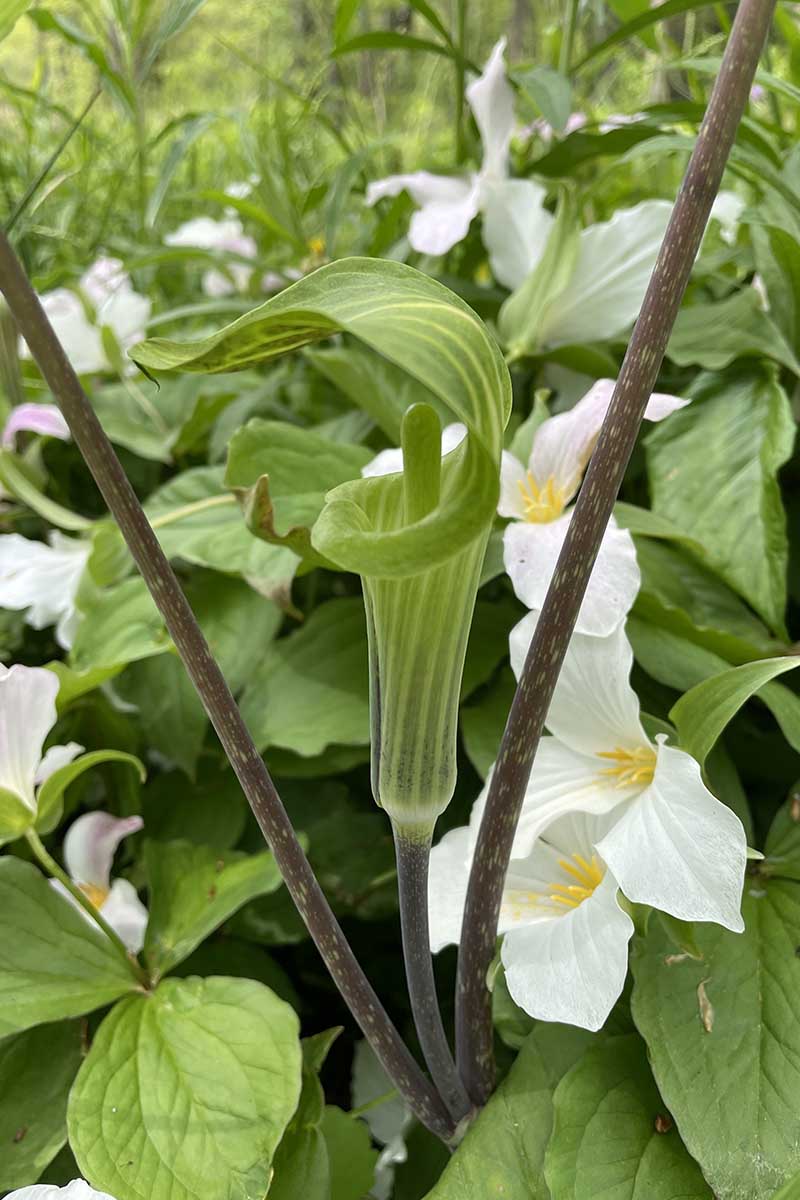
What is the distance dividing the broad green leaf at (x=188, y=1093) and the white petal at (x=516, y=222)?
54 centimetres

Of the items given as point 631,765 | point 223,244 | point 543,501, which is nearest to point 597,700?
point 631,765

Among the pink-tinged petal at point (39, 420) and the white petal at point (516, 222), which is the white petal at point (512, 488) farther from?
the pink-tinged petal at point (39, 420)

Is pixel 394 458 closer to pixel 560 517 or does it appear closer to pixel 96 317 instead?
pixel 560 517

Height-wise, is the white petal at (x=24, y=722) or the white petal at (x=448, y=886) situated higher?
the white petal at (x=24, y=722)

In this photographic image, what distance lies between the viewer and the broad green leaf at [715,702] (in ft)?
1.24

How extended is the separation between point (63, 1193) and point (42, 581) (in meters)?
0.41

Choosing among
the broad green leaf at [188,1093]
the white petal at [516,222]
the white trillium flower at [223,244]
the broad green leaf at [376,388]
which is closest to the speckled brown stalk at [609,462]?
the broad green leaf at [188,1093]

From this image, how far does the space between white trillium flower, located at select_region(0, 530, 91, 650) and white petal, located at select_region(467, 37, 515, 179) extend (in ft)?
1.37

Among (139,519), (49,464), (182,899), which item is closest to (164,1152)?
(182,899)

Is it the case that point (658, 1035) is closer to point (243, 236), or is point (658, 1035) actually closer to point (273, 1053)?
point (273, 1053)

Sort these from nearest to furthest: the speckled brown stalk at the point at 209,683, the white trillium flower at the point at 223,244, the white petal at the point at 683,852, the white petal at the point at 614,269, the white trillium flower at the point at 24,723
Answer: the speckled brown stalk at the point at 209,683 < the white petal at the point at 683,852 < the white trillium flower at the point at 24,723 < the white petal at the point at 614,269 < the white trillium flower at the point at 223,244

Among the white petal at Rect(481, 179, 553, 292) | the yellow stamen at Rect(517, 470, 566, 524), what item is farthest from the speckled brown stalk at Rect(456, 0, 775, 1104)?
the white petal at Rect(481, 179, 553, 292)

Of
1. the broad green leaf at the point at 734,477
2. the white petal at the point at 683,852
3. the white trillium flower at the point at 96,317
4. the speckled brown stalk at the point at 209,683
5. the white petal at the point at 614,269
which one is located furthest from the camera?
the white trillium flower at the point at 96,317

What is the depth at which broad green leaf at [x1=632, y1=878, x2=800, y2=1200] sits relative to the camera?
0.38m
